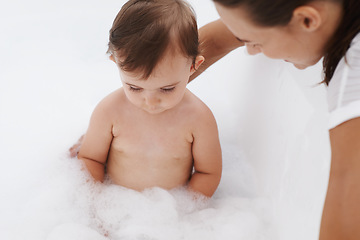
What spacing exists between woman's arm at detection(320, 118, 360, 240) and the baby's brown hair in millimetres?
360

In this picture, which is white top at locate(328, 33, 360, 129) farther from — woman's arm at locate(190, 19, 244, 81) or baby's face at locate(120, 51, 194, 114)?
woman's arm at locate(190, 19, 244, 81)

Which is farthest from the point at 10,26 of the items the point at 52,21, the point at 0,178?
the point at 0,178

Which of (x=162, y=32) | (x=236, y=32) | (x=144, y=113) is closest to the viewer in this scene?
(x=236, y=32)

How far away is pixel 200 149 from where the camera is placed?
108 centimetres

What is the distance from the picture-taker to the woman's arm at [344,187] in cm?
64

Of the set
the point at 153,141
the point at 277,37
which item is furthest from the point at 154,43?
the point at 153,141

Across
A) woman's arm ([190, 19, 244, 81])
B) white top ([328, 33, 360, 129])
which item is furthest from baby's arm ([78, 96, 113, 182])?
white top ([328, 33, 360, 129])

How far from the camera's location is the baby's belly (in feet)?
3.63

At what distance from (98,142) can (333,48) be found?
64cm

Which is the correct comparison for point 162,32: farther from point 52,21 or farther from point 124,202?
point 52,21

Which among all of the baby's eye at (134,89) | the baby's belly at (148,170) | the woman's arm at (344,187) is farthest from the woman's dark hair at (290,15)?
the baby's belly at (148,170)

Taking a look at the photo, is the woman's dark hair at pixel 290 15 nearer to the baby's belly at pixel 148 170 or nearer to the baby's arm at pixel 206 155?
the baby's arm at pixel 206 155

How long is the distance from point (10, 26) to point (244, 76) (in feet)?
3.52

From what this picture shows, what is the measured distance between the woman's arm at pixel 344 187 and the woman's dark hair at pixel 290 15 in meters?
0.14
